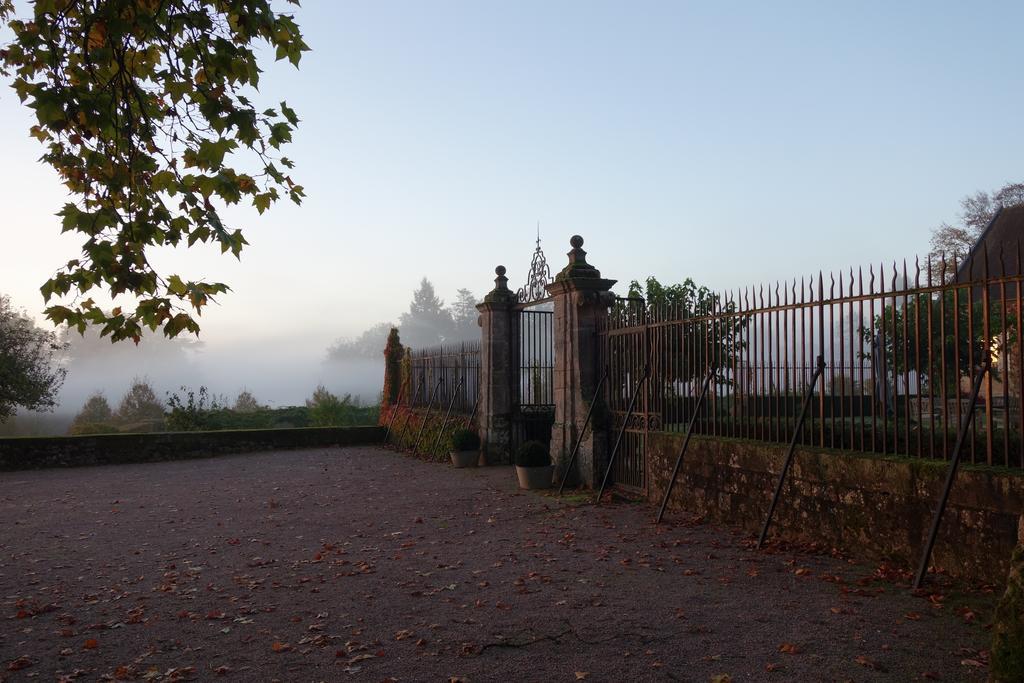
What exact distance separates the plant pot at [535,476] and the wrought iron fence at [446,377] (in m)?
4.47

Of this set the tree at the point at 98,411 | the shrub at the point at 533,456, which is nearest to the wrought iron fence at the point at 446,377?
the shrub at the point at 533,456

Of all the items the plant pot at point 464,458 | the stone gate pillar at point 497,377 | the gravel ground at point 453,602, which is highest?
the stone gate pillar at point 497,377

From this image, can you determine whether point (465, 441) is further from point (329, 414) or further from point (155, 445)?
point (329, 414)

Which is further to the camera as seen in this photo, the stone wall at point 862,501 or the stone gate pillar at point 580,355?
the stone gate pillar at point 580,355

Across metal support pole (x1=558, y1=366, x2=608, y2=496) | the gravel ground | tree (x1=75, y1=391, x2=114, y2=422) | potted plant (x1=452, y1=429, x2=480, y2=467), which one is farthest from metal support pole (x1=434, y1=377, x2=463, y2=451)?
tree (x1=75, y1=391, x2=114, y2=422)

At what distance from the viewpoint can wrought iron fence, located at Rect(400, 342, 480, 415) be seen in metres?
16.1

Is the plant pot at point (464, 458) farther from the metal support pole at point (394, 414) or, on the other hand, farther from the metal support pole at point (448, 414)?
the metal support pole at point (394, 414)

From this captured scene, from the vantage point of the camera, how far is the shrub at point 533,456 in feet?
36.9

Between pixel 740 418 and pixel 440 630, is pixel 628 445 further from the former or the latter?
pixel 440 630

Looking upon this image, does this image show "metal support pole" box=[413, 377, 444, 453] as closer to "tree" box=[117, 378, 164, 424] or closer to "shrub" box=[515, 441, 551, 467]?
"shrub" box=[515, 441, 551, 467]

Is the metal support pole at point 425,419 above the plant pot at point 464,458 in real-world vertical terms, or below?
above

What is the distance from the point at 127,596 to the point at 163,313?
2.86 metres

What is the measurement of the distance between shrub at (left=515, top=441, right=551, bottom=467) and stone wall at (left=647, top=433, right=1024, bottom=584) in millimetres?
2645

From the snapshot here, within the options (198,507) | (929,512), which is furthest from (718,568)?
(198,507)
